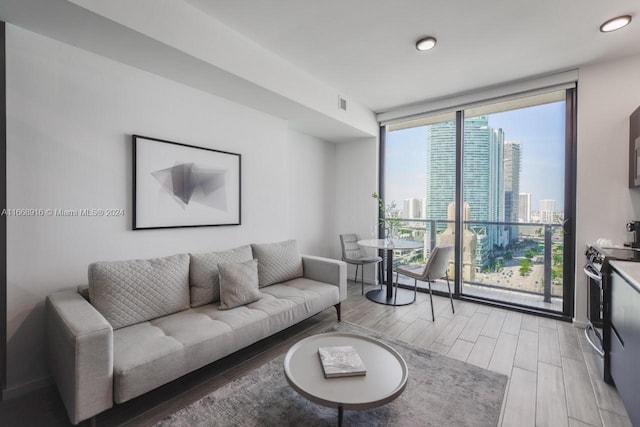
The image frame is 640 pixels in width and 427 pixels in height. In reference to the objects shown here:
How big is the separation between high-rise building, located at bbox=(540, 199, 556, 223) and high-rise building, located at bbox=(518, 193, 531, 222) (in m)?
0.12

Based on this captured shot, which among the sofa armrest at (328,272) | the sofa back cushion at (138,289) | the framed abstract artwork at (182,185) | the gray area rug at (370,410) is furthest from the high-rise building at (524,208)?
the sofa back cushion at (138,289)

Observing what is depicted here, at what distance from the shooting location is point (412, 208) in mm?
4293

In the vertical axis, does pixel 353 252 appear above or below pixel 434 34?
below

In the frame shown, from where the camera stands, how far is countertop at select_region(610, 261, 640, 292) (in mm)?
1492

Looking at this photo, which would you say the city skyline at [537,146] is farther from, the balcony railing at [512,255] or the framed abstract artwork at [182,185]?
the framed abstract artwork at [182,185]

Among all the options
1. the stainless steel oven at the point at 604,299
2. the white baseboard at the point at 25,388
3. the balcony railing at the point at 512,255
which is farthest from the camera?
the balcony railing at the point at 512,255

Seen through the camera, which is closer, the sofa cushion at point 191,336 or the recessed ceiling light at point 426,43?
the sofa cushion at point 191,336

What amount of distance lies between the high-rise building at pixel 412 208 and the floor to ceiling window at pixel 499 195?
0.01 metres

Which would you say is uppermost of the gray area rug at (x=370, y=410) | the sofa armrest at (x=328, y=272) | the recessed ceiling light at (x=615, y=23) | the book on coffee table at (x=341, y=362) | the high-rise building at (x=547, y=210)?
the recessed ceiling light at (x=615, y=23)

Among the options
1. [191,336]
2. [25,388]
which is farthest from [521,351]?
[25,388]

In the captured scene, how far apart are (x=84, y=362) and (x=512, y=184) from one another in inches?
168

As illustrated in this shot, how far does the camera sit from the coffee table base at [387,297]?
353 centimetres

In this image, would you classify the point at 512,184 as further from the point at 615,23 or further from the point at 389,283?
the point at 389,283

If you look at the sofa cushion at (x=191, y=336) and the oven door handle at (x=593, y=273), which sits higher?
the oven door handle at (x=593, y=273)
